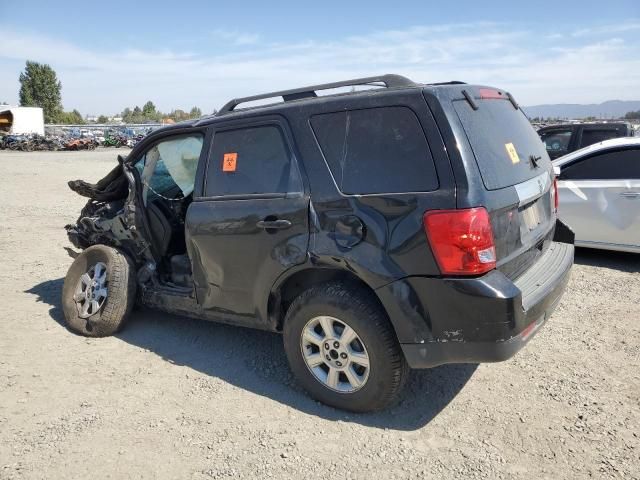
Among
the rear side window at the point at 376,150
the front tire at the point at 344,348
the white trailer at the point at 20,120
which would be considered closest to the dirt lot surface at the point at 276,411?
the front tire at the point at 344,348

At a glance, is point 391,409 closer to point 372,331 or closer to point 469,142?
point 372,331

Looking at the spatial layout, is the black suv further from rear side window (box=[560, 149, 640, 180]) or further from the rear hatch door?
rear side window (box=[560, 149, 640, 180])

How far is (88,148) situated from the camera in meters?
44.2

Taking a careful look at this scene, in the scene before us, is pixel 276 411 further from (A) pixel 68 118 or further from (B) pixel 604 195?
(A) pixel 68 118

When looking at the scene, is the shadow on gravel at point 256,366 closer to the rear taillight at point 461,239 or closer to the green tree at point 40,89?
the rear taillight at point 461,239

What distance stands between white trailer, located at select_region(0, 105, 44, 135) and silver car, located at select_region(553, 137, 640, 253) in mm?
52776

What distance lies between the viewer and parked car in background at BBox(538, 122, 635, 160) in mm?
9953

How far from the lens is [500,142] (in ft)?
10.1

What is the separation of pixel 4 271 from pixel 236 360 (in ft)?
14.3

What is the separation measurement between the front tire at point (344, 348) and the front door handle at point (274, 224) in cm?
44

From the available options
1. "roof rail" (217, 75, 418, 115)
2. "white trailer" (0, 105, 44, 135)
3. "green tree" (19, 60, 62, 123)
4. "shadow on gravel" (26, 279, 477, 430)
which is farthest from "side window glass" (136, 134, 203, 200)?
"green tree" (19, 60, 62, 123)

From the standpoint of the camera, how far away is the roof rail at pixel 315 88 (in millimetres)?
3152

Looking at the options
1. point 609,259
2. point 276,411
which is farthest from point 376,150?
point 609,259

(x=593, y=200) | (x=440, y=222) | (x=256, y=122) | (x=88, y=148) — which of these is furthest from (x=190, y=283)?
(x=88, y=148)
